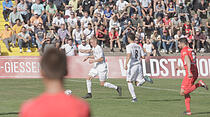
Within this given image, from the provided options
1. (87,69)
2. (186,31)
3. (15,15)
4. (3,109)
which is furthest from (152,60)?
(3,109)

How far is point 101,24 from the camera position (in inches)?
1244

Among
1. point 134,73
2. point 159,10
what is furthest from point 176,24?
point 134,73

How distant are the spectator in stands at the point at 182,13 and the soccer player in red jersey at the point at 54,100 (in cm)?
3192

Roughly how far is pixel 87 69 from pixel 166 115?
1561 cm

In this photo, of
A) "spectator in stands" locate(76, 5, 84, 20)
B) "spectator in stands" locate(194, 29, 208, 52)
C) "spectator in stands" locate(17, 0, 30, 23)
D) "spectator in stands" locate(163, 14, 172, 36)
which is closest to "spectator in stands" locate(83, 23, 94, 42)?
"spectator in stands" locate(76, 5, 84, 20)

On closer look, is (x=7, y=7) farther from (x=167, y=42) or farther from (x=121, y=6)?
(x=167, y=42)

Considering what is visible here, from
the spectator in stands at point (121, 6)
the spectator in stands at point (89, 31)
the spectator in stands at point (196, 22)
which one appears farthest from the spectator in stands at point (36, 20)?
the spectator in stands at point (196, 22)

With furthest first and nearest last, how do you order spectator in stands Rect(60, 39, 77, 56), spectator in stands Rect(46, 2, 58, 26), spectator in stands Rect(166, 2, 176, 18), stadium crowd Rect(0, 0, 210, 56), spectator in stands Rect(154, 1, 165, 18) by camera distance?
1. spectator in stands Rect(166, 2, 176, 18)
2. spectator in stands Rect(154, 1, 165, 18)
3. spectator in stands Rect(46, 2, 58, 26)
4. stadium crowd Rect(0, 0, 210, 56)
5. spectator in stands Rect(60, 39, 77, 56)

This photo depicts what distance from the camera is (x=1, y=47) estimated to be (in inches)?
1201

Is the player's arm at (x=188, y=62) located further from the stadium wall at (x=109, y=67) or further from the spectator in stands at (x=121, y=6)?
the spectator in stands at (x=121, y=6)

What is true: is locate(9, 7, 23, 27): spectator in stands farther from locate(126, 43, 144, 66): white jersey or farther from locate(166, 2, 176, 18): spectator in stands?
locate(126, 43, 144, 66): white jersey

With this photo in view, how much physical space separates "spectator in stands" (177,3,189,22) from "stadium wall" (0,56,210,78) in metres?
7.24

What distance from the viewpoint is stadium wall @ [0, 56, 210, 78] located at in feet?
90.3

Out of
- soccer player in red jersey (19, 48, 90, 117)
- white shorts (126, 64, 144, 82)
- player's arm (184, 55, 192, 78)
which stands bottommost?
white shorts (126, 64, 144, 82)
